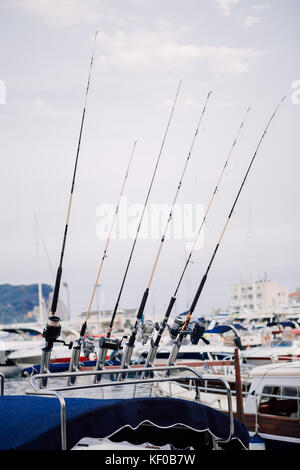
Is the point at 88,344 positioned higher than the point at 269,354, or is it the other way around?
the point at 88,344

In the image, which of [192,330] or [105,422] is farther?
[192,330]

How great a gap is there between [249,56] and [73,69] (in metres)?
6.33

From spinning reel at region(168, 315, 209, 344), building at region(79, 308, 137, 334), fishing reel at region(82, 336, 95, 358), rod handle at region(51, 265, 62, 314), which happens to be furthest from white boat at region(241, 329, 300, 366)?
building at region(79, 308, 137, 334)

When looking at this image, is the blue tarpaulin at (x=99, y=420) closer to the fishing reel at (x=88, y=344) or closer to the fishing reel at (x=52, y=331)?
the fishing reel at (x=52, y=331)

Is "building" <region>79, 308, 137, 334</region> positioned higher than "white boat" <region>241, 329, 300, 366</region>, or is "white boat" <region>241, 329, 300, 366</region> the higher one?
"white boat" <region>241, 329, 300, 366</region>

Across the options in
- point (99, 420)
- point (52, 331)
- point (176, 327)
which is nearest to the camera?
point (99, 420)

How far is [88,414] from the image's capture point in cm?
311

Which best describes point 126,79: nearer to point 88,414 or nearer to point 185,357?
point 185,357

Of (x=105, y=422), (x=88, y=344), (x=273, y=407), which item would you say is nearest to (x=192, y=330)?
(x=88, y=344)

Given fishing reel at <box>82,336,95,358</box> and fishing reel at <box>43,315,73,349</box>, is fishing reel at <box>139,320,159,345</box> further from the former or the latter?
fishing reel at <box>43,315,73,349</box>

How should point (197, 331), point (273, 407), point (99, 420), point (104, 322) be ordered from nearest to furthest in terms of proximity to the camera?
point (99, 420)
point (197, 331)
point (273, 407)
point (104, 322)

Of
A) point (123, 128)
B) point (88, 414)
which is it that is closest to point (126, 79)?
point (123, 128)

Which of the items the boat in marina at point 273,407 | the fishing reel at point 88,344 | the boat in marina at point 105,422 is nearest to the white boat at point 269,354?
the boat in marina at point 273,407

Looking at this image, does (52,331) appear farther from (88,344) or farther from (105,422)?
(105,422)
